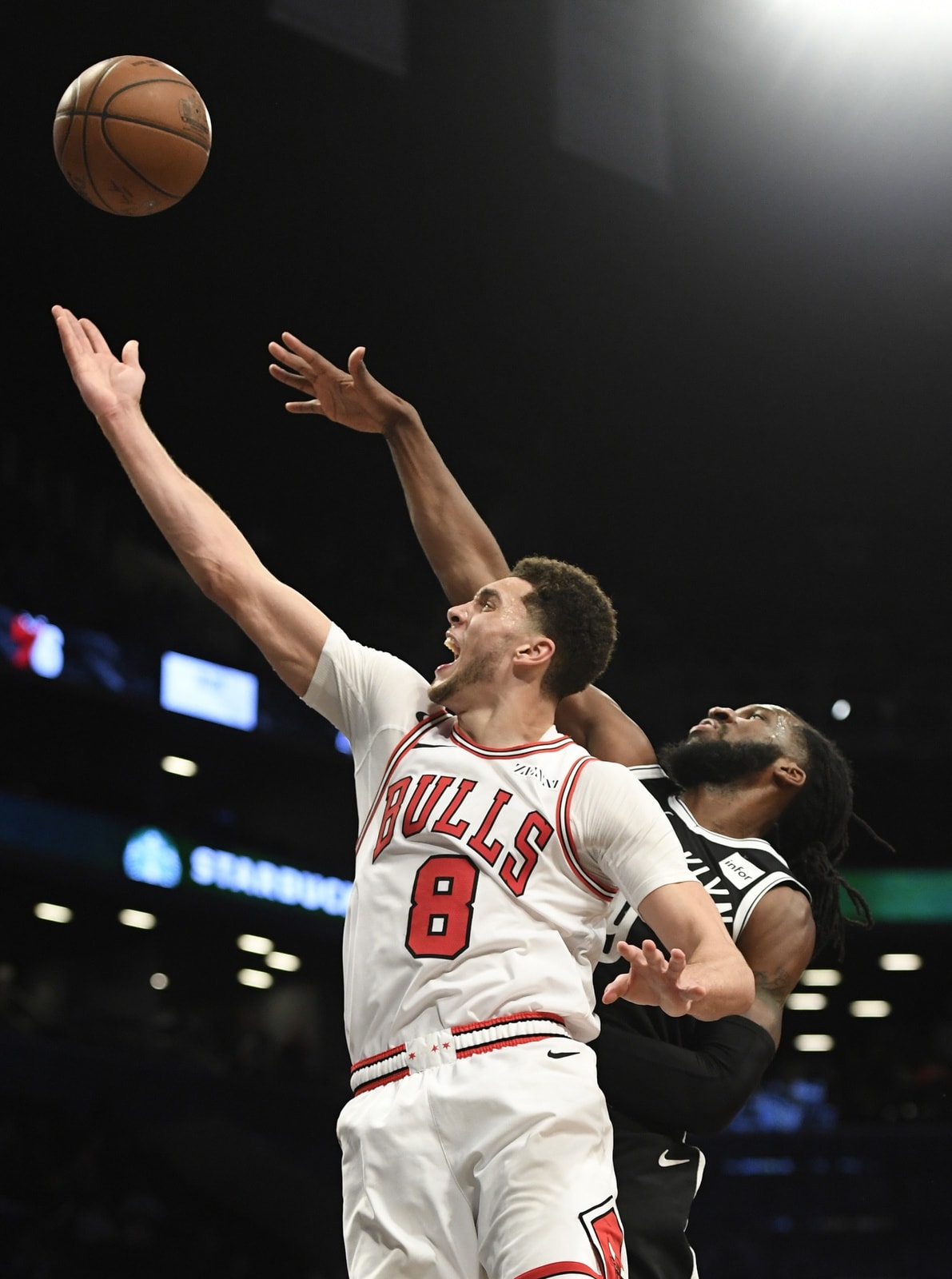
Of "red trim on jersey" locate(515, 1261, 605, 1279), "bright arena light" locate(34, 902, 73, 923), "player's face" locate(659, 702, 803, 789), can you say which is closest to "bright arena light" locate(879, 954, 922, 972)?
"bright arena light" locate(34, 902, 73, 923)

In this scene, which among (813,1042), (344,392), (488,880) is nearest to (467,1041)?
(488,880)

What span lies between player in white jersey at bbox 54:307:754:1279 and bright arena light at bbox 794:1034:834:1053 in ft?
64.1

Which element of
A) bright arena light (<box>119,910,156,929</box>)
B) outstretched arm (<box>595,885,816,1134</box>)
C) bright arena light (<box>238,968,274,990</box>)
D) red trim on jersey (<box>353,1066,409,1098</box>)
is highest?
red trim on jersey (<box>353,1066,409,1098</box>)

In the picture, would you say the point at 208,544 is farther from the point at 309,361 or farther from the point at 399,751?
the point at 309,361

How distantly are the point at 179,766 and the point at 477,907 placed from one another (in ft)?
62.4

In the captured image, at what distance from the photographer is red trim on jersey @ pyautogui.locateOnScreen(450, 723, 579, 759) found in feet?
10.3

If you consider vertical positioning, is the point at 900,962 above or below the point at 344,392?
below

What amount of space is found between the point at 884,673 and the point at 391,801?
19.6m

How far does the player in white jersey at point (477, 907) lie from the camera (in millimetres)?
2662

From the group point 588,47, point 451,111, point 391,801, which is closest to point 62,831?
point 451,111

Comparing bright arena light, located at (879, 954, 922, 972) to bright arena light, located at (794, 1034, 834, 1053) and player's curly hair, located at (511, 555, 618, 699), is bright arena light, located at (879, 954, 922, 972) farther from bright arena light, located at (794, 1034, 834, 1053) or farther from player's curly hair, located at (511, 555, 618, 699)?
player's curly hair, located at (511, 555, 618, 699)

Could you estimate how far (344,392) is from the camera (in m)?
4.39

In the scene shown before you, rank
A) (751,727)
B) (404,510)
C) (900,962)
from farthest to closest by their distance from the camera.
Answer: (900,962)
(404,510)
(751,727)

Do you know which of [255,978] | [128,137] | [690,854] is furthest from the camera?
[255,978]
